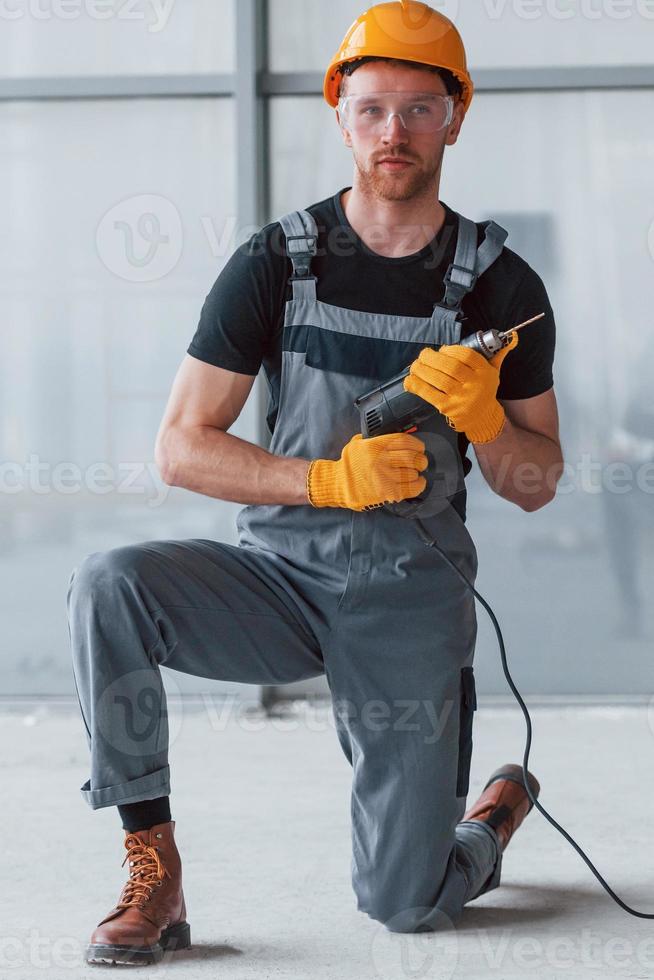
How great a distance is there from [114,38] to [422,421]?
252cm

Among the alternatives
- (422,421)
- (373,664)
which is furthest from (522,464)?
(373,664)

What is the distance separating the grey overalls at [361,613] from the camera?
1.79m

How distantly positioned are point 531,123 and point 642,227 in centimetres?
52

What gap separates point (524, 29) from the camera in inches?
143

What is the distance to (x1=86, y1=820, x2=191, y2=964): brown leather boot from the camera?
161 cm

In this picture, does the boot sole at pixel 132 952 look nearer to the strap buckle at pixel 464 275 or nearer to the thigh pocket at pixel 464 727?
the thigh pocket at pixel 464 727

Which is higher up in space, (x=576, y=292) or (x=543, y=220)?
(x=543, y=220)

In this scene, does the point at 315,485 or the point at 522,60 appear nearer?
the point at 315,485

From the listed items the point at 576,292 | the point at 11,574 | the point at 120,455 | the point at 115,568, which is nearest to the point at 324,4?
the point at 576,292

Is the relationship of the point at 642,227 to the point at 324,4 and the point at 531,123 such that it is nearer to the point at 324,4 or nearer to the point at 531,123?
the point at 531,123

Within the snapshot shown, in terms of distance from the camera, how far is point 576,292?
3.69 metres

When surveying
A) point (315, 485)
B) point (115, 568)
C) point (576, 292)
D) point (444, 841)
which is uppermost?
point (576, 292)

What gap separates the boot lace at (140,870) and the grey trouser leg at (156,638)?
0.27 ft

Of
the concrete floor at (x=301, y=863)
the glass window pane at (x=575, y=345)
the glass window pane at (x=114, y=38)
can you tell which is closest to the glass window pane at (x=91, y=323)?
the glass window pane at (x=114, y=38)
